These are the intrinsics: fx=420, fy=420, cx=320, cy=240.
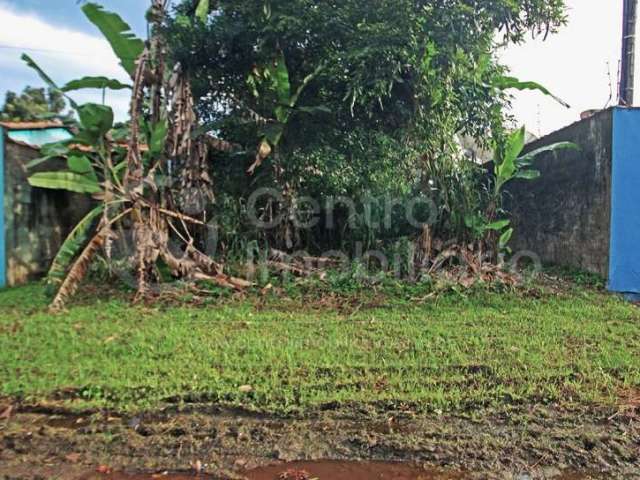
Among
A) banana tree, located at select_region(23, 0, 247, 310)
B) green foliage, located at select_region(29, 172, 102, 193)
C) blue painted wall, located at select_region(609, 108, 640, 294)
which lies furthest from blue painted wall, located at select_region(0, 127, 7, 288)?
blue painted wall, located at select_region(609, 108, 640, 294)

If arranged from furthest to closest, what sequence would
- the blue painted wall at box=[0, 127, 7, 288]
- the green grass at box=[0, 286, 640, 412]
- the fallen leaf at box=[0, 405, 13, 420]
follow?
the blue painted wall at box=[0, 127, 7, 288]
the green grass at box=[0, 286, 640, 412]
the fallen leaf at box=[0, 405, 13, 420]

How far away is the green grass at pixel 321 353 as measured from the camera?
2.92 metres

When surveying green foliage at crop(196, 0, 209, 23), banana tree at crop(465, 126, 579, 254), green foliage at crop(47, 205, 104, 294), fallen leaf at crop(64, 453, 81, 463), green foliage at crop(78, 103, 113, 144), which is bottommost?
fallen leaf at crop(64, 453, 81, 463)

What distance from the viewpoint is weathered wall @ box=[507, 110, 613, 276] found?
638 centimetres

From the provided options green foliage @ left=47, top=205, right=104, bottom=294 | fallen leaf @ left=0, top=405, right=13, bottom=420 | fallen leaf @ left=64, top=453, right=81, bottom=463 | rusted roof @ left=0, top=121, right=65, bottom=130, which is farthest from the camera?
rusted roof @ left=0, top=121, right=65, bottom=130

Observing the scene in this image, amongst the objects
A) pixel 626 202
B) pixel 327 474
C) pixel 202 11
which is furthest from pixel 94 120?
pixel 626 202

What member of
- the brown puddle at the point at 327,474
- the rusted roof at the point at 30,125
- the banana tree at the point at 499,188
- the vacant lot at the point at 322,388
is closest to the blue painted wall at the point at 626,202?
the banana tree at the point at 499,188

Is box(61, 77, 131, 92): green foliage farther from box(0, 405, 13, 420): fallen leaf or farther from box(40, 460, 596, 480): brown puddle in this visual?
box(40, 460, 596, 480): brown puddle

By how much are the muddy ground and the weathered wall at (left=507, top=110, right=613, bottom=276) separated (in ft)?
15.4

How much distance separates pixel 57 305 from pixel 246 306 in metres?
2.19

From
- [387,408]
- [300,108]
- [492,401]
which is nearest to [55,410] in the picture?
[387,408]

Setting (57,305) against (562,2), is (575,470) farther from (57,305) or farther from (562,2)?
(562,2)

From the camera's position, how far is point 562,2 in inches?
265

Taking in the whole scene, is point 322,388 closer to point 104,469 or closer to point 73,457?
point 104,469
